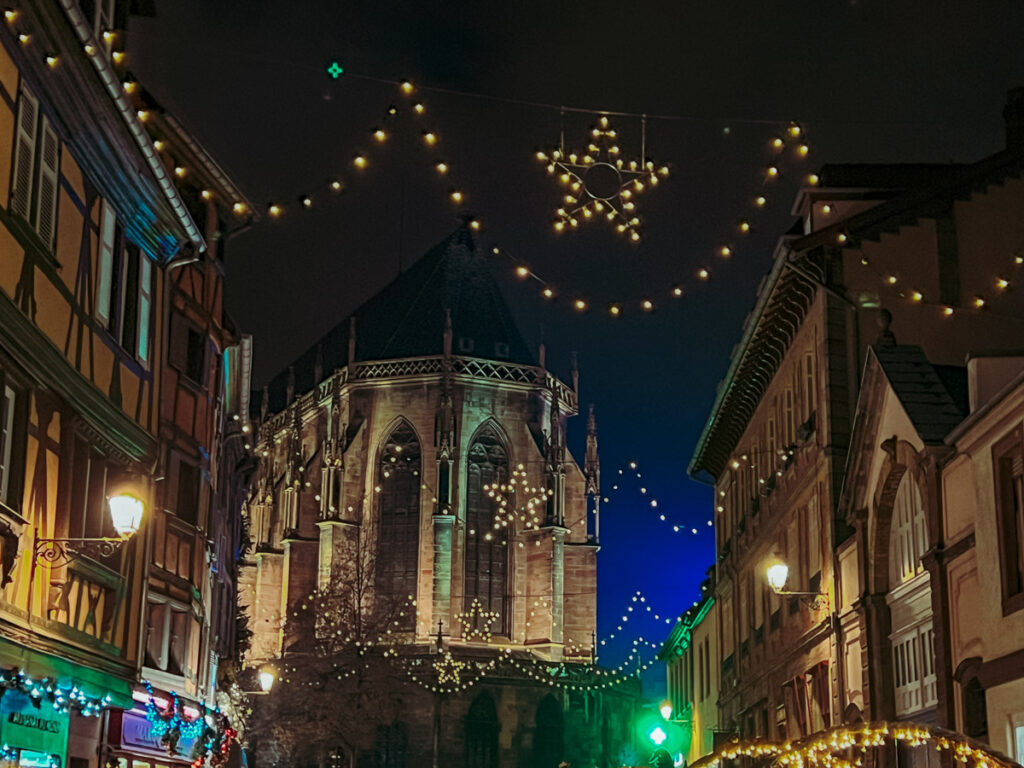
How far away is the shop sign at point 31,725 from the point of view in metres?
13.6

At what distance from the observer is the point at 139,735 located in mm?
19578

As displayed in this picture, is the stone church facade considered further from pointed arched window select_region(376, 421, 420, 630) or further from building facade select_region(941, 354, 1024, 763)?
building facade select_region(941, 354, 1024, 763)

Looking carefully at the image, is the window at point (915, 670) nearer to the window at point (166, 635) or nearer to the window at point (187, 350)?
the window at point (166, 635)

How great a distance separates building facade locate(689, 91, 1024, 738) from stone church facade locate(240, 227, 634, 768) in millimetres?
26779

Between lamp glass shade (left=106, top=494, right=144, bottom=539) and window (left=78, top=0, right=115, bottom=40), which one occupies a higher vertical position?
window (left=78, top=0, right=115, bottom=40)

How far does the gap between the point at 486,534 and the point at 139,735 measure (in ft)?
129

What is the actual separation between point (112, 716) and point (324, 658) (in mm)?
32861

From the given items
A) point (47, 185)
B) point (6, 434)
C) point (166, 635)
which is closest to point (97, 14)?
point (47, 185)

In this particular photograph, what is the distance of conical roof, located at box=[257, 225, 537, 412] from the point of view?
63.3 metres

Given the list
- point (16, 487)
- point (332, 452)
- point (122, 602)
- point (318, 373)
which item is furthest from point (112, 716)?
point (318, 373)

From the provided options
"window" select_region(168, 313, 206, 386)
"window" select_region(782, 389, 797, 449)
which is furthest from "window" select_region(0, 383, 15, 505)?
"window" select_region(782, 389, 797, 449)

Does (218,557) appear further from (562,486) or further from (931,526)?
(562,486)

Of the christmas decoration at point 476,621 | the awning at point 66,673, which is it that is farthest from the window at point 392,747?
the awning at point 66,673

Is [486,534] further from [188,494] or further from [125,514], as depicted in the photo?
[125,514]
